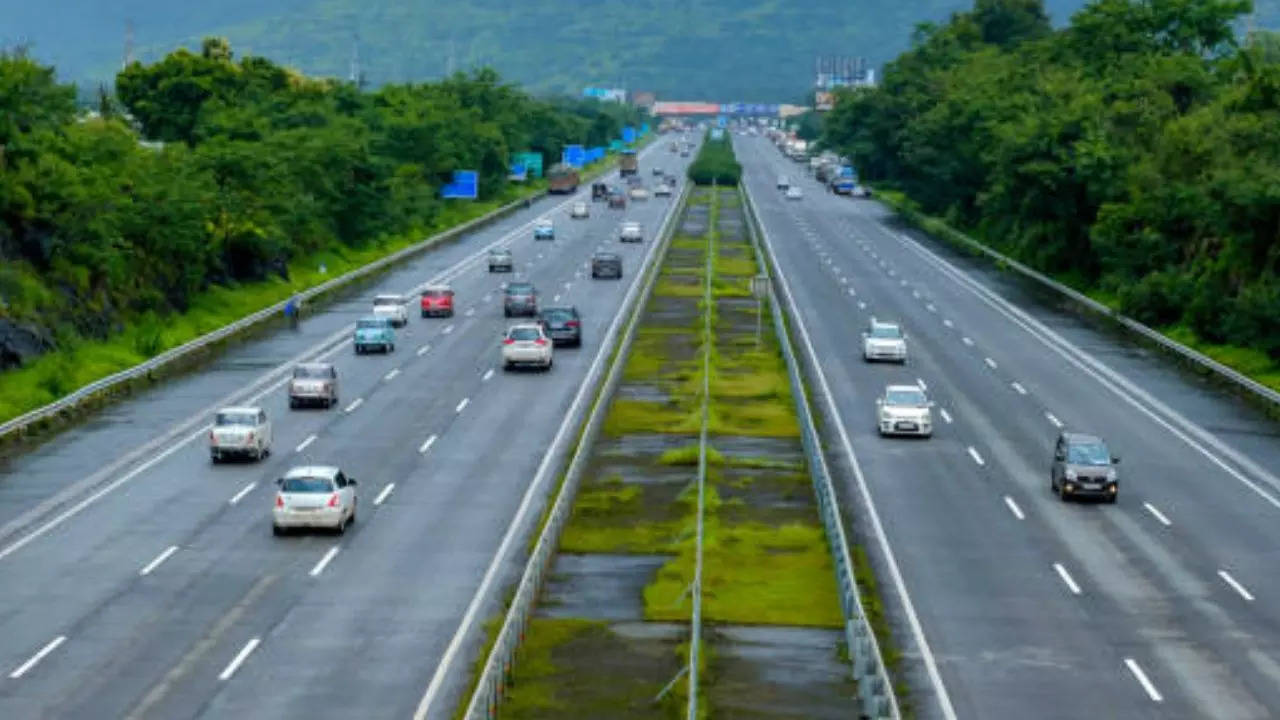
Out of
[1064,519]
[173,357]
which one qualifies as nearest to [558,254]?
[173,357]

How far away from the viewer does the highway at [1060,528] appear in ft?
115

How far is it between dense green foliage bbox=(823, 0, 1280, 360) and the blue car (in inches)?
1277

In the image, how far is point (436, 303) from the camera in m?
96.6

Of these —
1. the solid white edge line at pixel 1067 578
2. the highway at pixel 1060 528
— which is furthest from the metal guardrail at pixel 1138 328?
the solid white edge line at pixel 1067 578

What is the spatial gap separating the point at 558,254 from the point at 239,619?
→ 93.9 metres

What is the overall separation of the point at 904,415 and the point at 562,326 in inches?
938

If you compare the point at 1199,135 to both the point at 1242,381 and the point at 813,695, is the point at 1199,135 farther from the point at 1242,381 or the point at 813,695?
the point at 813,695

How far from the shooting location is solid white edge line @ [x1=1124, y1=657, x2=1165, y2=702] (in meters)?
33.8

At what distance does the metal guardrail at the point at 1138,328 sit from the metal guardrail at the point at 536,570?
2070 cm

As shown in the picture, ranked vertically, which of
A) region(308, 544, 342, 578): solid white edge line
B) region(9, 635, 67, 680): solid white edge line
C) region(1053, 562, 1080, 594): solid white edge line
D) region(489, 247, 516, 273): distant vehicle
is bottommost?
region(489, 247, 516, 273): distant vehicle

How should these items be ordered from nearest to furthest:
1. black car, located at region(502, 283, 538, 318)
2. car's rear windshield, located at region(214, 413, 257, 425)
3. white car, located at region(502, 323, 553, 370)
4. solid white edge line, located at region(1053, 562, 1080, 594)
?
solid white edge line, located at region(1053, 562, 1080, 594) < car's rear windshield, located at region(214, 413, 257, 425) < white car, located at region(502, 323, 553, 370) < black car, located at region(502, 283, 538, 318)

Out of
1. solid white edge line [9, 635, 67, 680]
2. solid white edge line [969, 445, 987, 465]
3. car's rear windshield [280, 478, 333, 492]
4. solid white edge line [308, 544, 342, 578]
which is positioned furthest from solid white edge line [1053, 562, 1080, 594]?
solid white edge line [9, 635, 67, 680]

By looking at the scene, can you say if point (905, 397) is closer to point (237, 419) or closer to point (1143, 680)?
point (237, 419)

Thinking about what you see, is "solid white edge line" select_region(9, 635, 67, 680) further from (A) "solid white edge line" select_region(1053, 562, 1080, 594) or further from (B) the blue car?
(B) the blue car
